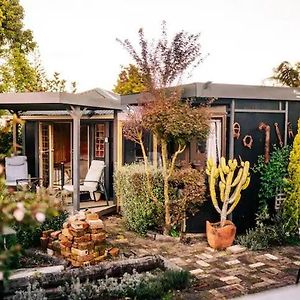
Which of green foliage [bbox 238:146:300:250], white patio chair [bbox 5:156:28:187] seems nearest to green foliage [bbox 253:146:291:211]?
green foliage [bbox 238:146:300:250]

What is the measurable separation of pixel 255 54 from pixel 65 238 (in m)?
10.8

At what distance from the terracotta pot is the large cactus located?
159mm

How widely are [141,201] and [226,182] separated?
151 cm

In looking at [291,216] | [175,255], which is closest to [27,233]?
[175,255]

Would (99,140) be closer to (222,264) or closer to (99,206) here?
(99,206)

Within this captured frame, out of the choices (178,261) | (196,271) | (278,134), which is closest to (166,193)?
(178,261)

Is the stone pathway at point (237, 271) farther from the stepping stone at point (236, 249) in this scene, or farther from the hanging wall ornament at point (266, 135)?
the hanging wall ornament at point (266, 135)

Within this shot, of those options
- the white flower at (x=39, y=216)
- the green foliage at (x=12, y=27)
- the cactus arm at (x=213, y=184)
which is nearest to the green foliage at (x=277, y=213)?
the cactus arm at (x=213, y=184)

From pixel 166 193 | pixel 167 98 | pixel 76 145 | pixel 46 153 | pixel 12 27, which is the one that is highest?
pixel 12 27

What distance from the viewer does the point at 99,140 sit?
1027 cm

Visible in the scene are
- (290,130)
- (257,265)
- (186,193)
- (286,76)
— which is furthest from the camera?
(286,76)

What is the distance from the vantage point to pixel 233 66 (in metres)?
16.0

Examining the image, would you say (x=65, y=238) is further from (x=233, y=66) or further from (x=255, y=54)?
(x=233, y=66)

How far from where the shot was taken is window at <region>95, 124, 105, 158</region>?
Answer: 33.3 ft
